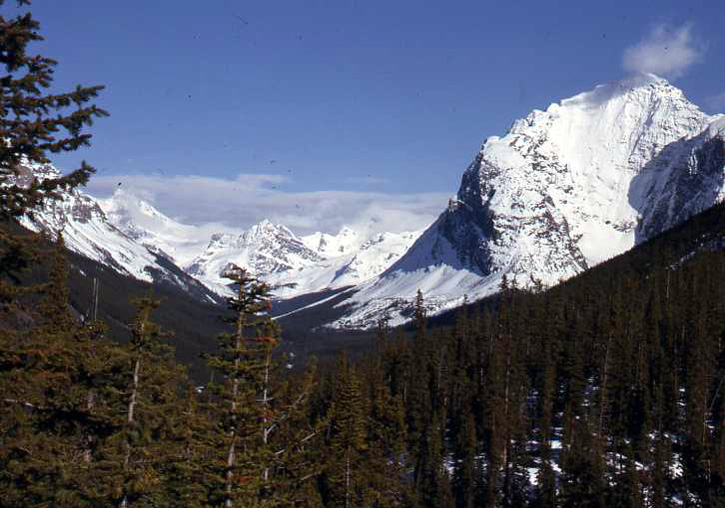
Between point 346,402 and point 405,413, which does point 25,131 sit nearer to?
Answer: point 346,402

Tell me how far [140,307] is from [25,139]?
7.57 meters

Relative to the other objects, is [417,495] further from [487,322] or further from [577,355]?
[487,322]

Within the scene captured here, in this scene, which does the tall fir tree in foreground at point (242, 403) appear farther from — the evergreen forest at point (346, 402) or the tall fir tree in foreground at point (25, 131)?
the tall fir tree in foreground at point (25, 131)

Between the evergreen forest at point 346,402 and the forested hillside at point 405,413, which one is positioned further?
the forested hillside at point 405,413

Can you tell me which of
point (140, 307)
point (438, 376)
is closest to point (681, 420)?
point (438, 376)

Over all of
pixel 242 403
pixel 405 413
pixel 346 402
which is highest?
pixel 405 413

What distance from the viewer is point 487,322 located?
11944cm

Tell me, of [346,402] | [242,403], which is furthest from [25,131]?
[346,402]

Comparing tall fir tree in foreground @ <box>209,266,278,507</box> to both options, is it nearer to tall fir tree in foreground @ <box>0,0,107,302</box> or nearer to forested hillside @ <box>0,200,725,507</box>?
forested hillside @ <box>0,200,725,507</box>

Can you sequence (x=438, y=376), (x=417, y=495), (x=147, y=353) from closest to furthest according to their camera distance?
(x=147, y=353), (x=417, y=495), (x=438, y=376)

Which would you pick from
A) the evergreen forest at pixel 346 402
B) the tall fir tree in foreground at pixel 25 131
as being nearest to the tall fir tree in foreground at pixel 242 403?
the evergreen forest at pixel 346 402

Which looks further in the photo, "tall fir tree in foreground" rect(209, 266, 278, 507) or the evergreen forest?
"tall fir tree in foreground" rect(209, 266, 278, 507)

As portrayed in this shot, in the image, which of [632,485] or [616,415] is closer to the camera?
[632,485]

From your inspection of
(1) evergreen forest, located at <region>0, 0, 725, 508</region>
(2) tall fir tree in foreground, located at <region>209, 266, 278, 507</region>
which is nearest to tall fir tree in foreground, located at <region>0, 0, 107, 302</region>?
(1) evergreen forest, located at <region>0, 0, 725, 508</region>
